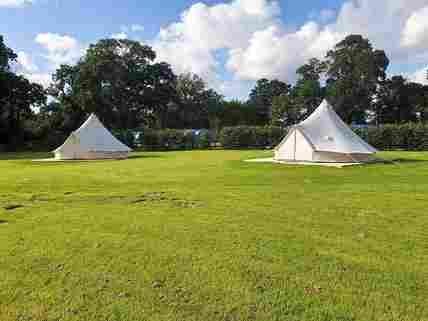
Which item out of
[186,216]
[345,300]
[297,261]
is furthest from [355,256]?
[186,216]

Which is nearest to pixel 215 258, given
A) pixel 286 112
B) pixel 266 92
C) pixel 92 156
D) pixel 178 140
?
pixel 92 156

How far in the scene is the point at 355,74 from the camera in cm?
4691

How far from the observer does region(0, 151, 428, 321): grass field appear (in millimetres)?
2961

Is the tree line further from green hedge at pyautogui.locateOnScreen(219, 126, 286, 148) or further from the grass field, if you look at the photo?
the grass field

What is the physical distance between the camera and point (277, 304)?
9.81 feet

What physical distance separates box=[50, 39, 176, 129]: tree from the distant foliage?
83.1 ft

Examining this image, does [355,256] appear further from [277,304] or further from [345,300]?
[277,304]

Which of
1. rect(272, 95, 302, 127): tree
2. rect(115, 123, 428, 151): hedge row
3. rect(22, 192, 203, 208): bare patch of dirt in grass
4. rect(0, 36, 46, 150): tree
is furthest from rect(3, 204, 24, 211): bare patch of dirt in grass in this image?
rect(272, 95, 302, 127): tree

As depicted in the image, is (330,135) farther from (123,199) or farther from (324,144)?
(123,199)

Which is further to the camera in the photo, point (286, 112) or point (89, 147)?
point (286, 112)

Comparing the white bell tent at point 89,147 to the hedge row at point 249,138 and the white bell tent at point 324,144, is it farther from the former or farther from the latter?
the white bell tent at point 324,144

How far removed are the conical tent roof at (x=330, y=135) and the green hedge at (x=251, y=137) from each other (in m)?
13.4

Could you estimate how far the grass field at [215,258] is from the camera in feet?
9.71

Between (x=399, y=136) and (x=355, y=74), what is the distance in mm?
18955
